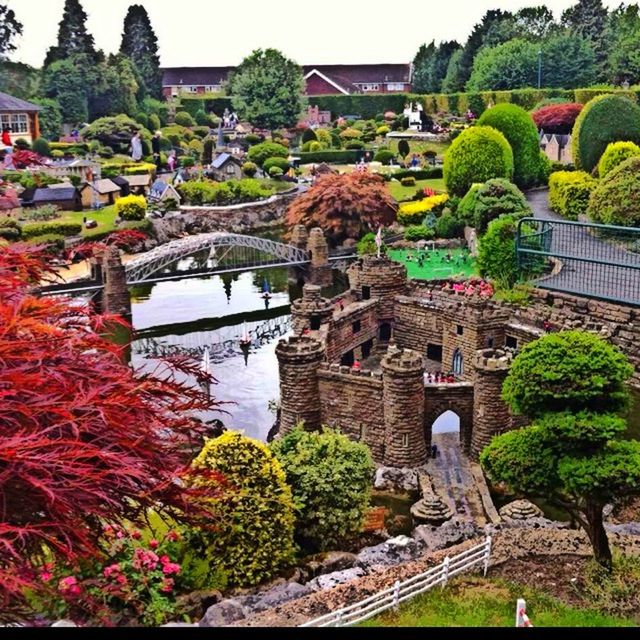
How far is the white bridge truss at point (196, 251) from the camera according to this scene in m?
47.3

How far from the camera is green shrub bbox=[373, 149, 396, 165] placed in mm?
90312

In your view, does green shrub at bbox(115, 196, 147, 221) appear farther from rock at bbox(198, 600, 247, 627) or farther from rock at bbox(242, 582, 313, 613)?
rock at bbox(198, 600, 247, 627)

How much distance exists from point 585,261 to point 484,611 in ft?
68.2

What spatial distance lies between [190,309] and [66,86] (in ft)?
175

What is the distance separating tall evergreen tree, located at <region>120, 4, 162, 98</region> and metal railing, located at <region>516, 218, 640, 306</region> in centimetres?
4855

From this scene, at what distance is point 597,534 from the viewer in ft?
48.1

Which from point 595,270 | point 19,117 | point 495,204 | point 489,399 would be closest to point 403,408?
point 489,399

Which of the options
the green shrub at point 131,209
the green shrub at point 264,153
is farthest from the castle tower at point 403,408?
the green shrub at point 264,153

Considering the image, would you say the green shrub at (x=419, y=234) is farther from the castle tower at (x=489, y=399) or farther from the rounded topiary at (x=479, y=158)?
the castle tower at (x=489, y=399)

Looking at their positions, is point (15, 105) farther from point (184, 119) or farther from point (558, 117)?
point (558, 117)

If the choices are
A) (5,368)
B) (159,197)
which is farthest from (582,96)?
(5,368)

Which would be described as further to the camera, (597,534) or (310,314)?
(310,314)

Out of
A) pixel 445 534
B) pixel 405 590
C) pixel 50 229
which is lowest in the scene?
pixel 445 534

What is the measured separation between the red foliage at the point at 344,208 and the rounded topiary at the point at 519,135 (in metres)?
10.3
